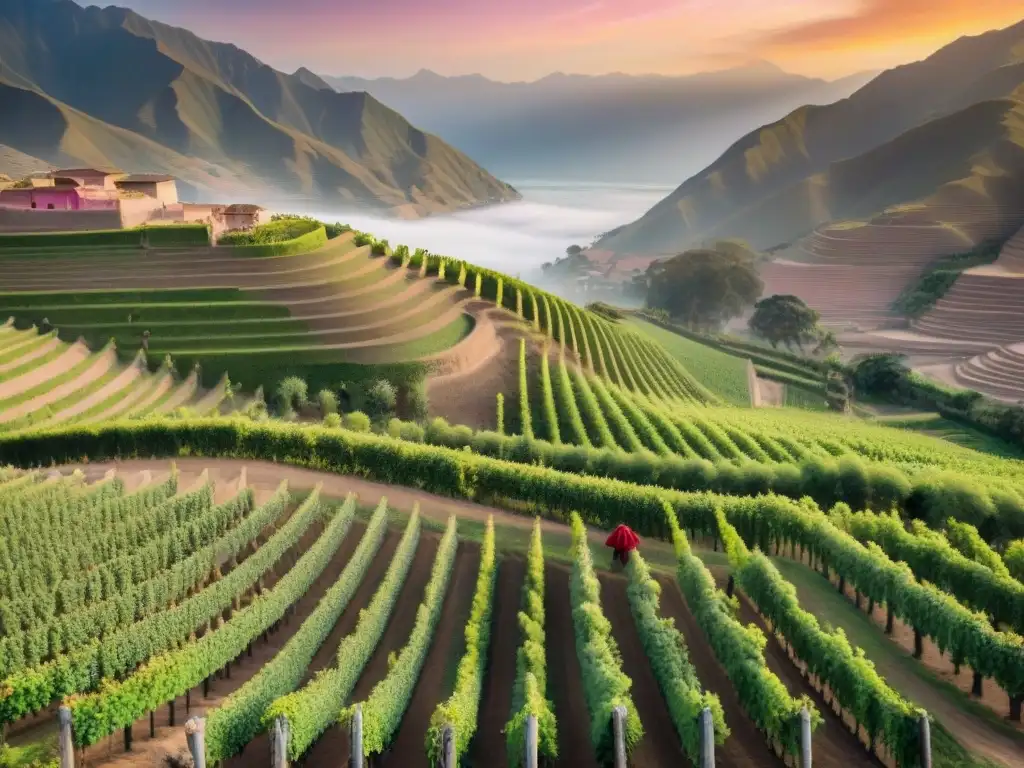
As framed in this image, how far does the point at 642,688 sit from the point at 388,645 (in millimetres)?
5522

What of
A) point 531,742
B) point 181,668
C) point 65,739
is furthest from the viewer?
point 181,668

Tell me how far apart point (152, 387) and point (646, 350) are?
35.6 metres

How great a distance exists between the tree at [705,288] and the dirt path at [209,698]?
77.8 meters

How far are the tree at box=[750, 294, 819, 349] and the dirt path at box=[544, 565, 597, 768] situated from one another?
65.8 m

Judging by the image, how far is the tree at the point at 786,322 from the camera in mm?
81750

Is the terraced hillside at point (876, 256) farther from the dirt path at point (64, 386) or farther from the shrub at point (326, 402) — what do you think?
the dirt path at point (64, 386)

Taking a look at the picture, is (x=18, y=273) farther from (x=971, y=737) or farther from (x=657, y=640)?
(x=971, y=737)

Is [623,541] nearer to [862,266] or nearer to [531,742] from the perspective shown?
[531,742]

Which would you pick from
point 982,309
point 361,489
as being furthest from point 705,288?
point 361,489

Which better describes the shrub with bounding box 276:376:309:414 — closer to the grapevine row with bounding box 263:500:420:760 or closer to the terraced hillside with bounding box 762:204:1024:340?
the grapevine row with bounding box 263:500:420:760

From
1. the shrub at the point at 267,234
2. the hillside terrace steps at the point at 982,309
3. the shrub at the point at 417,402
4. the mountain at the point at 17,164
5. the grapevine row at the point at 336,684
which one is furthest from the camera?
the mountain at the point at 17,164

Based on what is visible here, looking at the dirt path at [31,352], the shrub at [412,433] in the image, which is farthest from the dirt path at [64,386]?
the shrub at [412,433]

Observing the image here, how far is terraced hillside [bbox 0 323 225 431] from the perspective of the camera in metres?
31.7

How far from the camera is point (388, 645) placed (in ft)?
59.7
